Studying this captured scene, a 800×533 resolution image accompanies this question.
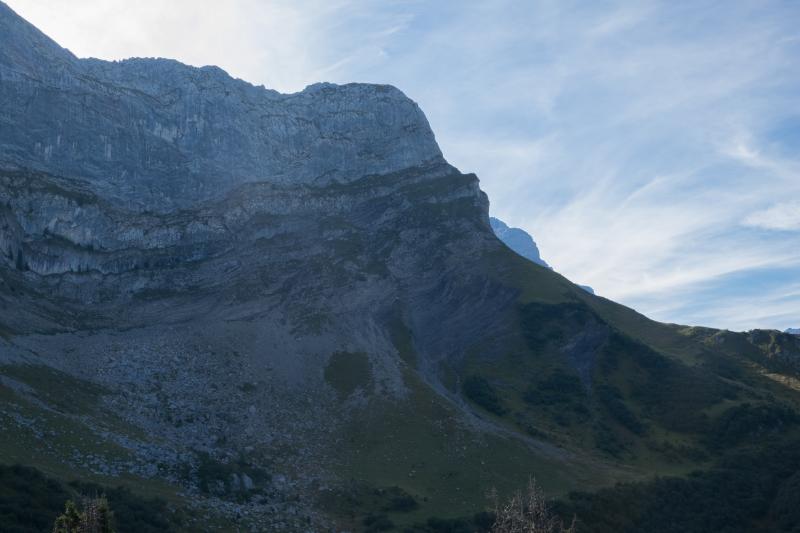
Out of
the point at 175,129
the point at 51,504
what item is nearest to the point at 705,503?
the point at 51,504

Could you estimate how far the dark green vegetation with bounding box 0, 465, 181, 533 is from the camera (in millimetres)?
40750

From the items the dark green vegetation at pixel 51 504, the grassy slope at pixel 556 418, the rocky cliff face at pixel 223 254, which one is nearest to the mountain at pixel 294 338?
the dark green vegetation at pixel 51 504

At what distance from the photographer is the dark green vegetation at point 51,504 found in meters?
40.8

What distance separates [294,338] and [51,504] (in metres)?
68.2

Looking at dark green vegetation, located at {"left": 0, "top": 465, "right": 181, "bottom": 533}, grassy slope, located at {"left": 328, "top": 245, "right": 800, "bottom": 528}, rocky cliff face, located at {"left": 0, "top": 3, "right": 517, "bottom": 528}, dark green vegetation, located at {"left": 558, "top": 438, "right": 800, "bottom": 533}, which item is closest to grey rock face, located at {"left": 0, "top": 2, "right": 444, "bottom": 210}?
rocky cliff face, located at {"left": 0, "top": 3, "right": 517, "bottom": 528}

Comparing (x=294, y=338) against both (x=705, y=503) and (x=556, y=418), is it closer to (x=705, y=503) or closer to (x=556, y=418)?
(x=556, y=418)

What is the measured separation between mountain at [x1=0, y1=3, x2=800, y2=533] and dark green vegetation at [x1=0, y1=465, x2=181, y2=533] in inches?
10.1

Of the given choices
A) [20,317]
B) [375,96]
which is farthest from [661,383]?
[375,96]

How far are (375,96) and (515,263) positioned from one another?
3161 inches

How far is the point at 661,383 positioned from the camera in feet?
352

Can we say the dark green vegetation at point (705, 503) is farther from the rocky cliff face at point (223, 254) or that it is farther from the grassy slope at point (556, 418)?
the rocky cliff face at point (223, 254)

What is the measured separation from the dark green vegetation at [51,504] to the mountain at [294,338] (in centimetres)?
26

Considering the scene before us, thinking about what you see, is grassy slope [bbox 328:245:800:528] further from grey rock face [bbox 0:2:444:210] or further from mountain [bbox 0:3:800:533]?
grey rock face [bbox 0:2:444:210]

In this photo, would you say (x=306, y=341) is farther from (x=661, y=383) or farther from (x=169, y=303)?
(x=661, y=383)
